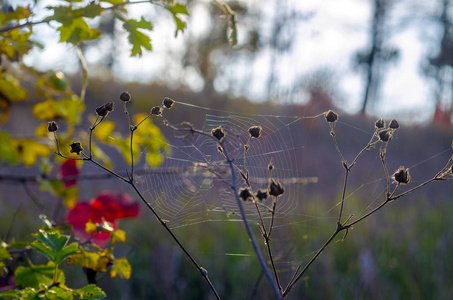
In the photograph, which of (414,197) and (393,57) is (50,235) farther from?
(393,57)

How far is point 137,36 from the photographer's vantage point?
42.3 inches

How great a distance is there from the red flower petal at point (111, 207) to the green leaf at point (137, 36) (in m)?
0.57

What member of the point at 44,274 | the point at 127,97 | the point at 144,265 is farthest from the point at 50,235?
the point at 144,265

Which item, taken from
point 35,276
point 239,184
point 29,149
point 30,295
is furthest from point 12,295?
point 239,184

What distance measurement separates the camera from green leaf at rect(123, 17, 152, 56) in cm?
106

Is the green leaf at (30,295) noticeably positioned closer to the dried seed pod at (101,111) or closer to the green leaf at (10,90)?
the dried seed pod at (101,111)

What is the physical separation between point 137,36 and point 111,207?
61cm

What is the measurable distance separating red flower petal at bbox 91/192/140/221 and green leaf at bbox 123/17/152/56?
0.57 metres

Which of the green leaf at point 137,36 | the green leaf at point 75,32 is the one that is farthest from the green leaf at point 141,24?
the green leaf at point 75,32

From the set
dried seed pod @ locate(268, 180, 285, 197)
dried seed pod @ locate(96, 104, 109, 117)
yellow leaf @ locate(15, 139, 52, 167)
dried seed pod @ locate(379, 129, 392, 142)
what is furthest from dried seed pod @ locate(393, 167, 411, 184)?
yellow leaf @ locate(15, 139, 52, 167)

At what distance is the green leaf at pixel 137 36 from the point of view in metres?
1.06

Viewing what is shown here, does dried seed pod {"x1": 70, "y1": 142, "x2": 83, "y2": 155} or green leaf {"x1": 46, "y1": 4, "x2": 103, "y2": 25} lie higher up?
green leaf {"x1": 46, "y1": 4, "x2": 103, "y2": 25}

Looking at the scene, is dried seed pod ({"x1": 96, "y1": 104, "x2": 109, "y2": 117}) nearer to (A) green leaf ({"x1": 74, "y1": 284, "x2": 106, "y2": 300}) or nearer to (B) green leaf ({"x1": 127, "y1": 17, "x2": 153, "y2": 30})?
(A) green leaf ({"x1": 74, "y1": 284, "x2": 106, "y2": 300})

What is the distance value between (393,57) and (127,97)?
20.4m
